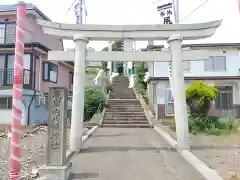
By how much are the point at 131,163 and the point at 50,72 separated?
1881cm

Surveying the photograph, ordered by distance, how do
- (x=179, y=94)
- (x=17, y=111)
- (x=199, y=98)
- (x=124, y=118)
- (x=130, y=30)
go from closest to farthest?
(x=17, y=111), (x=179, y=94), (x=130, y=30), (x=199, y=98), (x=124, y=118)

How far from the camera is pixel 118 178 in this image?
22.8 feet

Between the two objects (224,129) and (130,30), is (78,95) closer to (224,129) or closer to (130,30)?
(130,30)

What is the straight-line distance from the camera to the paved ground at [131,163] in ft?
23.6

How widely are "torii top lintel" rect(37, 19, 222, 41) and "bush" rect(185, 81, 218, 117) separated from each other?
4.88m

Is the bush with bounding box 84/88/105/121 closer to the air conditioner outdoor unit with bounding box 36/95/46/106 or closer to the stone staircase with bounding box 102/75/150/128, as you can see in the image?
the stone staircase with bounding box 102/75/150/128

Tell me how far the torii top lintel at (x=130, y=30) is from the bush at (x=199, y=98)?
4.88 meters

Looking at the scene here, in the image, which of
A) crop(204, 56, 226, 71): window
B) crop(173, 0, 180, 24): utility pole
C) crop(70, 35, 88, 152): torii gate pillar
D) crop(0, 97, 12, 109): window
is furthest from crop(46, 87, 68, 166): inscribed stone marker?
crop(204, 56, 226, 71): window

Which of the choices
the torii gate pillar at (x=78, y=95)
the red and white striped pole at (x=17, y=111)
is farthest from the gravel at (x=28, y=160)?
the red and white striped pole at (x=17, y=111)

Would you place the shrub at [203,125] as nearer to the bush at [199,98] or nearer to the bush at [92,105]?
the bush at [199,98]

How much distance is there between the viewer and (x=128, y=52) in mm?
11156

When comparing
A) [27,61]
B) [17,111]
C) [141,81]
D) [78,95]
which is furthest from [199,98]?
[141,81]

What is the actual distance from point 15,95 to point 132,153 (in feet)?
20.6

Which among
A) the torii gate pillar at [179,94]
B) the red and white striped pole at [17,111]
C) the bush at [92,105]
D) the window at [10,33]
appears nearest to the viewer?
the red and white striped pole at [17,111]
